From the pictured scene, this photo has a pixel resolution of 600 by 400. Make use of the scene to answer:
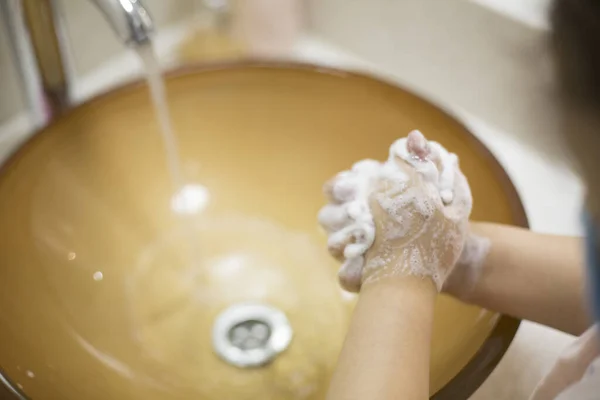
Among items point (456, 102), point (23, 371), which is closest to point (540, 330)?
point (456, 102)

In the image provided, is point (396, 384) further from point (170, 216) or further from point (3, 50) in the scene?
point (3, 50)

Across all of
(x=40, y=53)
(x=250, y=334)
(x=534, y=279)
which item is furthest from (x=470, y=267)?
(x=40, y=53)

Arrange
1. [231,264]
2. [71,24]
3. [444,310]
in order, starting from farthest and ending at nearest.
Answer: [71,24] → [231,264] → [444,310]

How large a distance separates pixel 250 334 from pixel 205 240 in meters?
0.13

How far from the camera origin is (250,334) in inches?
28.5

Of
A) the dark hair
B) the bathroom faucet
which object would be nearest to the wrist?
the dark hair

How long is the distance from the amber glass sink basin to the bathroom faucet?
37 millimetres

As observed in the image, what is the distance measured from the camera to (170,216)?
2.63 ft

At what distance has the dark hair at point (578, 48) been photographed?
1.33ft

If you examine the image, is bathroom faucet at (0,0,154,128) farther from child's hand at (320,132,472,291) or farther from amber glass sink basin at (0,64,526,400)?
child's hand at (320,132,472,291)

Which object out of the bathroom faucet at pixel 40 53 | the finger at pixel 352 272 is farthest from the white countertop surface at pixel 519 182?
the finger at pixel 352 272

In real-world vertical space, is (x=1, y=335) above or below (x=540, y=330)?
below

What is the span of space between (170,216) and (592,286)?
45 cm

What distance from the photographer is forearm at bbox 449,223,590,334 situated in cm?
61
